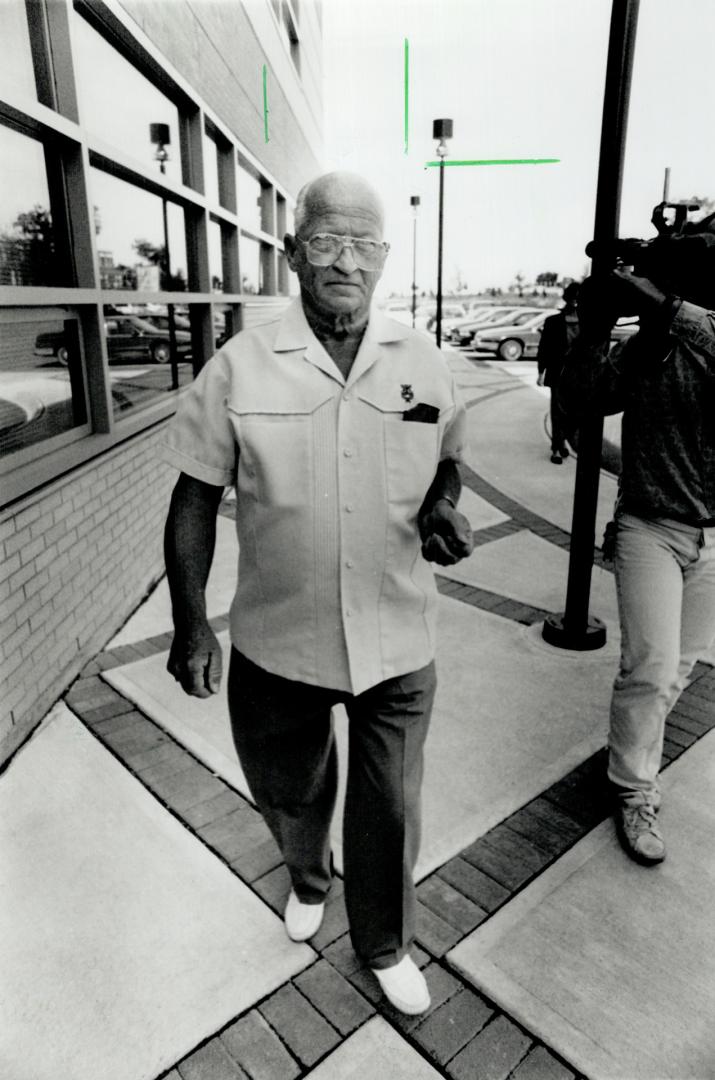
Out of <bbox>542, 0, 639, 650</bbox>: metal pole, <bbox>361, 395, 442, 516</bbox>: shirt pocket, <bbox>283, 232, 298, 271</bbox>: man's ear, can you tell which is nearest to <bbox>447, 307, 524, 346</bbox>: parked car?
<bbox>542, 0, 639, 650</bbox>: metal pole

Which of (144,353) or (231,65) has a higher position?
(231,65)

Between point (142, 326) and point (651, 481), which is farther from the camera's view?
point (142, 326)

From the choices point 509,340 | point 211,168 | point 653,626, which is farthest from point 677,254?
point 509,340

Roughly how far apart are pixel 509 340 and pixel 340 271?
23.6 metres

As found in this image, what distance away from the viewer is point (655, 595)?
246cm

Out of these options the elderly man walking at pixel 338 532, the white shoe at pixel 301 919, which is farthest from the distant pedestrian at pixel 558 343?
the white shoe at pixel 301 919

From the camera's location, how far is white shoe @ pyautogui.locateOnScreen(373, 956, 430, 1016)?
1915mm

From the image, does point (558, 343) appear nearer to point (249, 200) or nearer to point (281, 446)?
point (281, 446)

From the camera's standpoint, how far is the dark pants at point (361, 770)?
6.08 feet

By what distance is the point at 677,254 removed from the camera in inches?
97.9

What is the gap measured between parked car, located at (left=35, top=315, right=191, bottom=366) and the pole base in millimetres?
2836

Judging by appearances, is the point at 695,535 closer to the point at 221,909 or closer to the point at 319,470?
the point at 319,470

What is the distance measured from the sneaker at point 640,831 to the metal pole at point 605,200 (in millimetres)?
1420

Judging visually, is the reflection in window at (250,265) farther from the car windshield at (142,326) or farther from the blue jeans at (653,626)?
the blue jeans at (653,626)
